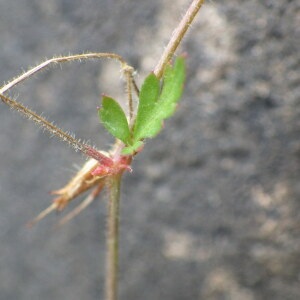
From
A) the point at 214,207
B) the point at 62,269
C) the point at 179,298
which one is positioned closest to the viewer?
the point at 214,207

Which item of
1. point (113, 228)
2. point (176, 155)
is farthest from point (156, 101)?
A: point (176, 155)

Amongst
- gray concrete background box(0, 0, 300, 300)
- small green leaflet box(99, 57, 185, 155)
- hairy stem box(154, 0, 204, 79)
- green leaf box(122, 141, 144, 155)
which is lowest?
green leaf box(122, 141, 144, 155)

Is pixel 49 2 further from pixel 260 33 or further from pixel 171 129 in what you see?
pixel 260 33

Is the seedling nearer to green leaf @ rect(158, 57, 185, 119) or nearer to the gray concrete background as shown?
green leaf @ rect(158, 57, 185, 119)

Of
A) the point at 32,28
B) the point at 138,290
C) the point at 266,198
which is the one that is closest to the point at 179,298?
the point at 138,290

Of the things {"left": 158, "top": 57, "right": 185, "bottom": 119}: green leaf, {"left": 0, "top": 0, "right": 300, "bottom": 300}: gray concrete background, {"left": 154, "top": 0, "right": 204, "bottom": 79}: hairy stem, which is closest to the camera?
{"left": 158, "top": 57, "right": 185, "bottom": 119}: green leaf

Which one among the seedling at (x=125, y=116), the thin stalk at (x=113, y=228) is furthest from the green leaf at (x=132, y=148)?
the thin stalk at (x=113, y=228)

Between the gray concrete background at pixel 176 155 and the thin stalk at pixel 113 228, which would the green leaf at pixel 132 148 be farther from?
the gray concrete background at pixel 176 155

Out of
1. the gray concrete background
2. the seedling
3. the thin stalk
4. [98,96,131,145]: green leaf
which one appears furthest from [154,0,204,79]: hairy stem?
the gray concrete background
